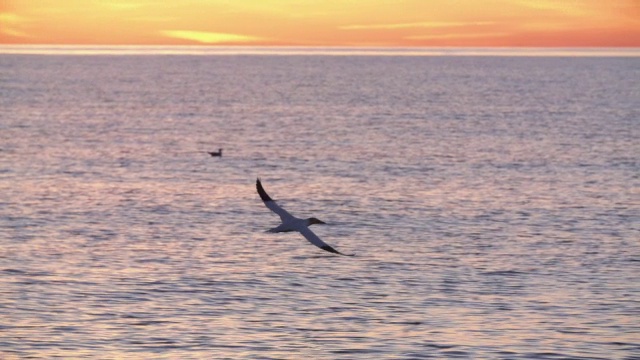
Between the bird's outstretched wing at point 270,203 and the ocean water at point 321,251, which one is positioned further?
the ocean water at point 321,251

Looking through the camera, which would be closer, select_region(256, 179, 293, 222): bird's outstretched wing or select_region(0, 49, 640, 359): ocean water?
select_region(256, 179, 293, 222): bird's outstretched wing

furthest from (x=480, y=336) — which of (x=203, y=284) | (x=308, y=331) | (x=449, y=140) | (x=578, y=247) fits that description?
(x=449, y=140)

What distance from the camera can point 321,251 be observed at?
42.3 metres

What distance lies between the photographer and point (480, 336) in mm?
29469

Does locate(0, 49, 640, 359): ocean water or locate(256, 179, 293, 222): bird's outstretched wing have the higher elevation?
locate(256, 179, 293, 222): bird's outstretched wing

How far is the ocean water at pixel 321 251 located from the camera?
2952 cm

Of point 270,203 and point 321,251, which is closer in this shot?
point 270,203

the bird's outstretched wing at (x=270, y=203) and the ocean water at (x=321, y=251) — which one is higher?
the bird's outstretched wing at (x=270, y=203)

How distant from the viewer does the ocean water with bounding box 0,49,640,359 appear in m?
29.5

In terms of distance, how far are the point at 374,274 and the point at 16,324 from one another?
1171 cm

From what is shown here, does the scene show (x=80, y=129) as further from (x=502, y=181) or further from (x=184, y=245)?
(x=184, y=245)

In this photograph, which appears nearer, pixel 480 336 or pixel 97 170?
pixel 480 336

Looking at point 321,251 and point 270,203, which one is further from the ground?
point 270,203

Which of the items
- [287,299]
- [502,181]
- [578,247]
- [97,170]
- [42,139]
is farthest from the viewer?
[42,139]
